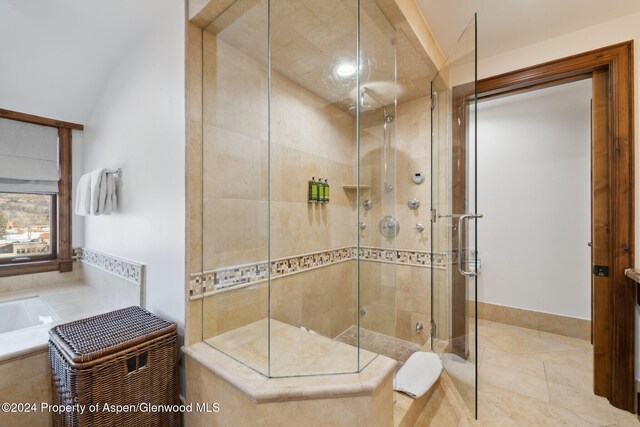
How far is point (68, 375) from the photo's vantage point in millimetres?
1110

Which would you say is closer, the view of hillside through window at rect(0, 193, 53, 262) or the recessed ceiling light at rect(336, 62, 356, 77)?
the recessed ceiling light at rect(336, 62, 356, 77)

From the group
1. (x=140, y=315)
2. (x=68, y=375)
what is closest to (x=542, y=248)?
(x=140, y=315)

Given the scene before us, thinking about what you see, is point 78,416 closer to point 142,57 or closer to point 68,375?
point 68,375

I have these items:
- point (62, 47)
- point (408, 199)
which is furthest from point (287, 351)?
point (62, 47)

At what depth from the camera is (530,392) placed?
5.67 ft

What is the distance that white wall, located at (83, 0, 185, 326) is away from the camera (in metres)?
1.41

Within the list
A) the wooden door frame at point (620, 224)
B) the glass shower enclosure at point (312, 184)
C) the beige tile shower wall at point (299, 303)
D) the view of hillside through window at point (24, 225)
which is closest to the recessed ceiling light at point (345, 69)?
the glass shower enclosure at point (312, 184)

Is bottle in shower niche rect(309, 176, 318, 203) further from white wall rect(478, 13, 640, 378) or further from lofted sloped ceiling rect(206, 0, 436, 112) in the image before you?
white wall rect(478, 13, 640, 378)

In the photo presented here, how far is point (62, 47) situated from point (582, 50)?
11.3 feet

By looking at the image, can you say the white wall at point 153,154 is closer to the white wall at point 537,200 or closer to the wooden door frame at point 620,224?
the wooden door frame at point 620,224

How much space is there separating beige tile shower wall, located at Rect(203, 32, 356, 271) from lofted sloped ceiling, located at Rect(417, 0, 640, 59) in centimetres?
83

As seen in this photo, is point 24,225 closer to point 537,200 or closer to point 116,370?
point 116,370

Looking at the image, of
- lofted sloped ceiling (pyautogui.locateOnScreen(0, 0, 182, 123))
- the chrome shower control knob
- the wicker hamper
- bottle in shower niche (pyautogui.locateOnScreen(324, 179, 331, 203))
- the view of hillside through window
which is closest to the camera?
the wicker hamper

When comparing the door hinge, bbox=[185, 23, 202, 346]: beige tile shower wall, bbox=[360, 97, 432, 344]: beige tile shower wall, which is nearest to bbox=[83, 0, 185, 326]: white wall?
bbox=[185, 23, 202, 346]: beige tile shower wall
